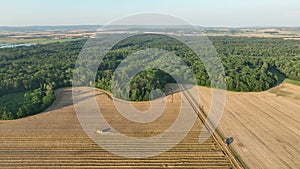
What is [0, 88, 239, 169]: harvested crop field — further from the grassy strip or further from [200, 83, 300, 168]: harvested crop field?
the grassy strip

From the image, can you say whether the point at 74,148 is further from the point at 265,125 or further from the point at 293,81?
the point at 293,81

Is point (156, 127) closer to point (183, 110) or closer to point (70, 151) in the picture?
point (183, 110)

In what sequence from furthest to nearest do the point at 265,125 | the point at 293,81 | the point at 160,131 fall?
the point at 293,81
the point at 265,125
the point at 160,131

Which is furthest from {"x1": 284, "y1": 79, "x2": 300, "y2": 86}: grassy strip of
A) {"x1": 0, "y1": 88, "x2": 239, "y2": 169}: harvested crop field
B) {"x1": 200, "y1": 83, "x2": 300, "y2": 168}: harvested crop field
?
{"x1": 0, "y1": 88, "x2": 239, "y2": 169}: harvested crop field

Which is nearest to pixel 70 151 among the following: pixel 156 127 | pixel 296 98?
pixel 156 127

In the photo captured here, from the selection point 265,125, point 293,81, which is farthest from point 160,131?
point 293,81

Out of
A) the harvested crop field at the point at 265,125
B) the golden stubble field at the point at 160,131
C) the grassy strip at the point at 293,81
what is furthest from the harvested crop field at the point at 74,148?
the grassy strip at the point at 293,81

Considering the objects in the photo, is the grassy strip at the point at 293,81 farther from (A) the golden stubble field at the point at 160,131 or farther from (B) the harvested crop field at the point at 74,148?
(B) the harvested crop field at the point at 74,148
